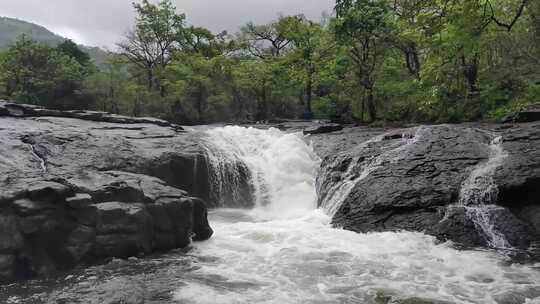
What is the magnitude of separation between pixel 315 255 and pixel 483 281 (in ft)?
9.69

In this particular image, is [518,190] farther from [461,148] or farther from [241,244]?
[241,244]

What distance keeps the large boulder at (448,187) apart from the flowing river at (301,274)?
60 centimetres

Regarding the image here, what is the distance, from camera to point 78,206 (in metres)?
8.04

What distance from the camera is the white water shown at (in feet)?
21.6

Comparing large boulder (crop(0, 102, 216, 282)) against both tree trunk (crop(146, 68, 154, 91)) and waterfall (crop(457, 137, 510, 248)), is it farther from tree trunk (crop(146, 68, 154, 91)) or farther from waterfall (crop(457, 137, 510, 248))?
tree trunk (crop(146, 68, 154, 91))

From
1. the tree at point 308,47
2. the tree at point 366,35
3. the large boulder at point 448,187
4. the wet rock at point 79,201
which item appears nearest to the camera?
the wet rock at point 79,201

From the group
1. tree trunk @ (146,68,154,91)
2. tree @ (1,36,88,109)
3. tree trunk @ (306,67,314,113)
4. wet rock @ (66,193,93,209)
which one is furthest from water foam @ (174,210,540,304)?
tree trunk @ (146,68,154,91)

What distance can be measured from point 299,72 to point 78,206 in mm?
24199

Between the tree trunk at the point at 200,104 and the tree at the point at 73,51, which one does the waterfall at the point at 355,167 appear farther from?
the tree at the point at 73,51

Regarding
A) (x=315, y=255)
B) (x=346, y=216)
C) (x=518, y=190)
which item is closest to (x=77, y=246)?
(x=315, y=255)

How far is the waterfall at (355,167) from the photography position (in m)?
11.7

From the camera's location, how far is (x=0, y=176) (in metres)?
8.12

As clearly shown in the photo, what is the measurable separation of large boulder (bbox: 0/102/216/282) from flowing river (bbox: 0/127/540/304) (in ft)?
1.27

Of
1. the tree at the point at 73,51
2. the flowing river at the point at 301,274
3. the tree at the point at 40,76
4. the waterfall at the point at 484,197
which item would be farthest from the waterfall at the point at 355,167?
the tree at the point at 73,51
